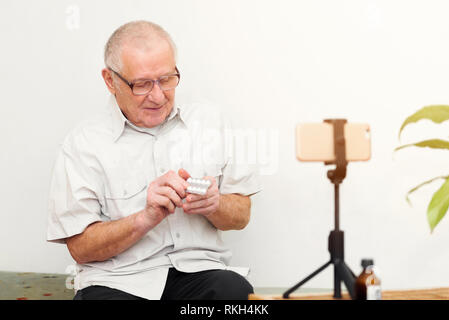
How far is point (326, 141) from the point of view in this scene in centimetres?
127

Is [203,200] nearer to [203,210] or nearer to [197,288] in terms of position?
[203,210]

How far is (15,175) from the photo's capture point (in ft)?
8.07

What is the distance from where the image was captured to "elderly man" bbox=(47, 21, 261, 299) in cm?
167

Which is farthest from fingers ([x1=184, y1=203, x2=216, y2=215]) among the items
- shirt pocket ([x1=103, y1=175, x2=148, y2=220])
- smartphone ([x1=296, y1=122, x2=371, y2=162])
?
smartphone ([x1=296, y1=122, x2=371, y2=162])

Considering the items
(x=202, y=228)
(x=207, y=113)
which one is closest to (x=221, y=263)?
(x=202, y=228)

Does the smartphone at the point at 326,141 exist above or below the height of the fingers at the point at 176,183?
above

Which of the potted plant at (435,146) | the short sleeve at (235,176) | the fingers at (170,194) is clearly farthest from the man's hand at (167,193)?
the potted plant at (435,146)

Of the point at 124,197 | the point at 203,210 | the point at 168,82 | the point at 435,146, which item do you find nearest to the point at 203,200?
the point at 203,210

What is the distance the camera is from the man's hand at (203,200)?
159 cm

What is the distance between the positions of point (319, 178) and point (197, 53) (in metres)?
0.69

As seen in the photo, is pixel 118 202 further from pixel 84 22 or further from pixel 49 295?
pixel 84 22

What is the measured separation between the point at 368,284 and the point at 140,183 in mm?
845

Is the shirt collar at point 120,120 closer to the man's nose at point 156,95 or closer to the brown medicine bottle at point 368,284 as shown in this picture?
the man's nose at point 156,95

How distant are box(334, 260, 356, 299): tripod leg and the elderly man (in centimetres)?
44
